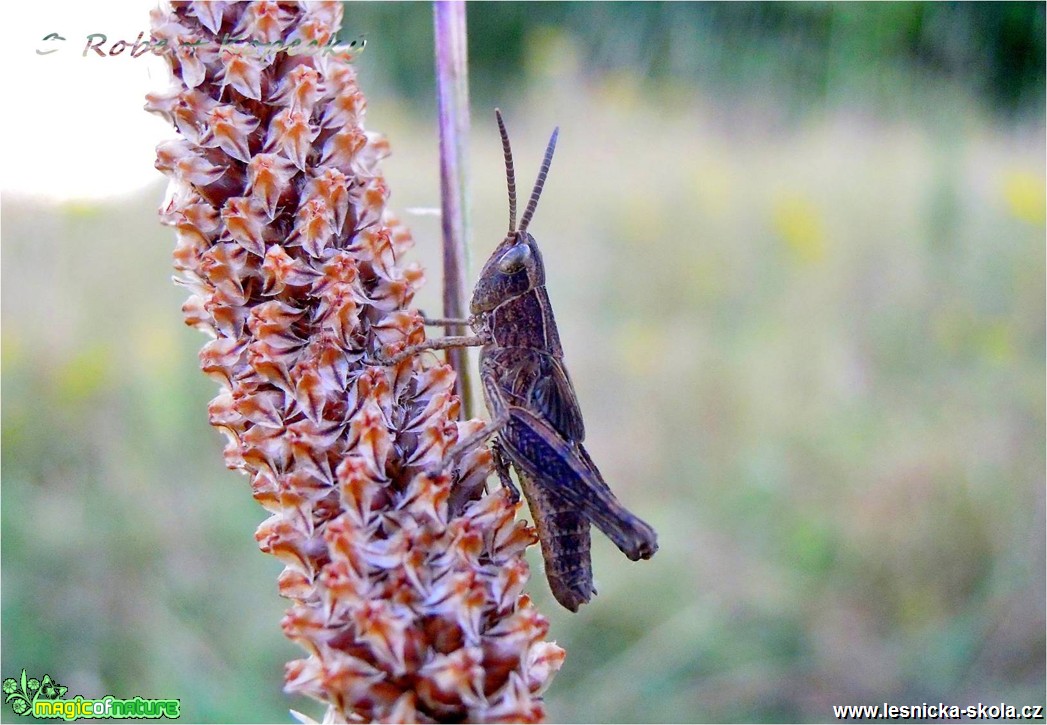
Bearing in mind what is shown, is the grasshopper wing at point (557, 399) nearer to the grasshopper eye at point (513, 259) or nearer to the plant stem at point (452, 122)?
the grasshopper eye at point (513, 259)

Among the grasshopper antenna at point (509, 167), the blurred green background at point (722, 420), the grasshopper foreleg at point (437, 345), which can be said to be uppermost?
the grasshopper antenna at point (509, 167)

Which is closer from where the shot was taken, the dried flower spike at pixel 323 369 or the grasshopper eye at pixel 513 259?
the dried flower spike at pixel 323 369

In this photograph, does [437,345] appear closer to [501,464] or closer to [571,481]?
[501,464]

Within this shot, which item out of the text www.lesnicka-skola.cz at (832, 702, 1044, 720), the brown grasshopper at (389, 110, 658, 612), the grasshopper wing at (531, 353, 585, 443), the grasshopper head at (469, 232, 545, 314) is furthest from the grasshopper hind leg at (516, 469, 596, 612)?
the text www.lesnicka-skola.cz at (832, 702, 1044, 720)

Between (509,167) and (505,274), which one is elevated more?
(509,167)

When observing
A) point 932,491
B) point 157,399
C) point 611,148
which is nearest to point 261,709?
point 157,399

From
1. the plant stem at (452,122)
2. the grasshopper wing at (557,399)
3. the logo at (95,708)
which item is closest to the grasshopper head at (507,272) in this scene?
the grasshopper wing at (557,399)

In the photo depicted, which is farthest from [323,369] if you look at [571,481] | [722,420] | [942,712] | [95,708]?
[722,420]
